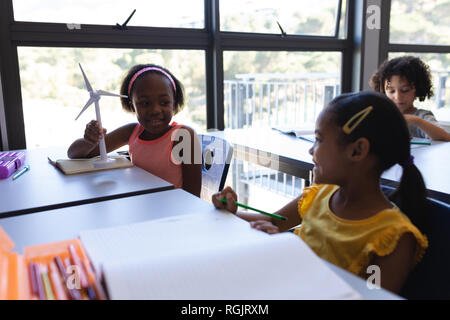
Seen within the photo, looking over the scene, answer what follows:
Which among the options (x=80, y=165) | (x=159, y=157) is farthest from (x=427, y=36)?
(x=80, y=165)

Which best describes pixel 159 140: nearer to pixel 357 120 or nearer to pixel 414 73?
pixel 357 120

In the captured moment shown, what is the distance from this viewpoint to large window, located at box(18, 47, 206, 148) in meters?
2.23

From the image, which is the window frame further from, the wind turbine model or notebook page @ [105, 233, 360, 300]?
notebook page @ [105, 233, 360, 300]

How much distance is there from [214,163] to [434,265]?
3.23ft

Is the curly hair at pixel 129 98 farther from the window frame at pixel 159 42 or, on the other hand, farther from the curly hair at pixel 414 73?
the curly hair at pixel 414 73

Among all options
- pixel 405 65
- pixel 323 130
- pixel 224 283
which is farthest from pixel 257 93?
pixel 224 283

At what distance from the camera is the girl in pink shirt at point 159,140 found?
1644 millimetres

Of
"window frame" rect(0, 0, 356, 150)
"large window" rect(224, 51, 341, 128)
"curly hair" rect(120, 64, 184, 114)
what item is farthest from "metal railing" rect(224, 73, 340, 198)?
"curly hair" rect(120, 64, 184, 114)

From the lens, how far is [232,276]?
0.57 meters

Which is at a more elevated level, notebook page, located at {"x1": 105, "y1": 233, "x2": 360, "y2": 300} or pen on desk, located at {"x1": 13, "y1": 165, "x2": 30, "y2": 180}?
notebook page, located at {"x1": 105, "y1": 233, "x2": 360, "y2": 300}

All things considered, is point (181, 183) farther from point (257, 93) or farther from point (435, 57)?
point (435, 57)

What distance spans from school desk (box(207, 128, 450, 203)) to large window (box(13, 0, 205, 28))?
774 millimetres

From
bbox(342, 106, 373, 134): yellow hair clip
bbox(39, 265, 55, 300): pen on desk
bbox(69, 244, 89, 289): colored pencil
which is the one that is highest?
bbox(342, 106, 373, 134): yellow hair clip

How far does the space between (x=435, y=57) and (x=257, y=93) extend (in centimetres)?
165
